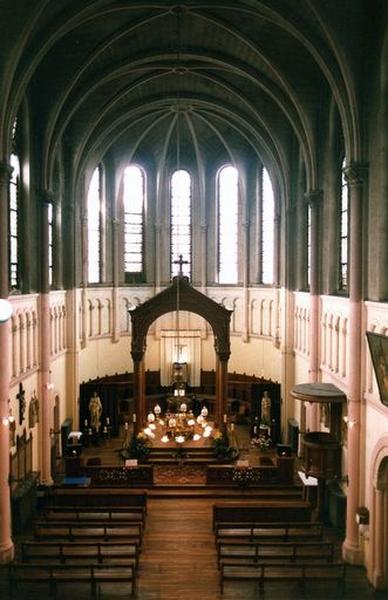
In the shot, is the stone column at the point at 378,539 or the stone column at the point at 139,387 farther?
Result: the stone column at the point at 139,387

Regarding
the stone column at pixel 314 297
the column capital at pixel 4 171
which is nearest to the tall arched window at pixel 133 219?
the stone column at pixel 314 297

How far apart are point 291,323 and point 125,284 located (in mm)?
11963

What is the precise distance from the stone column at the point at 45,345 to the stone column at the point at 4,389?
21.1 ft

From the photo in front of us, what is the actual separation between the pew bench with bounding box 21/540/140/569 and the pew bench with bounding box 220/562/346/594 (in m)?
3.01

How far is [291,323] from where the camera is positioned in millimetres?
33000

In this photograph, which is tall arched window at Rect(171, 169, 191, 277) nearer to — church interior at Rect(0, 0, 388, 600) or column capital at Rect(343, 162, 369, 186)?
church interior at Rect(0, 0, 388, 600)

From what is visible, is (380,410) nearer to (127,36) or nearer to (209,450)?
(209,450)

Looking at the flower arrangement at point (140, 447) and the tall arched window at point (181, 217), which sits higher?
the tall arched window at point (181, 217)

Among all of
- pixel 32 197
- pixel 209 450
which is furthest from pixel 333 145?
pixel 209 450

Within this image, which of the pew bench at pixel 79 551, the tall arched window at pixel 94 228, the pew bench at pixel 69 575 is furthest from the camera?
the tall arched window at pixel 94 228

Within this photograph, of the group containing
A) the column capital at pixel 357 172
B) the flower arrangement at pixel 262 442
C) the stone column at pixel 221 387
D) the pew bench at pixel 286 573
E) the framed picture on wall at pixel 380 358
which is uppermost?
the column capital at pixel 357 172

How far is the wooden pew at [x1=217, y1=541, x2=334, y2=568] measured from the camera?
1883 cm

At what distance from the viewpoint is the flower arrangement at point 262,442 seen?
32.1 metres

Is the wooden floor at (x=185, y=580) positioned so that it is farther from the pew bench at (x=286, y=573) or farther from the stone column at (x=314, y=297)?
the stone column at (x=314, y=297)
